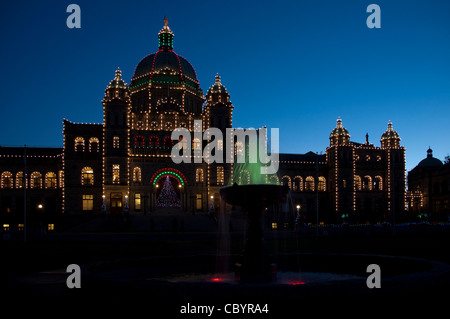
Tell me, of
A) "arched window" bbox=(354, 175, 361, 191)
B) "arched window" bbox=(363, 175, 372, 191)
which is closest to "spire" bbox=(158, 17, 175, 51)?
"arched window" bbox=(354, 175, 361, 191)

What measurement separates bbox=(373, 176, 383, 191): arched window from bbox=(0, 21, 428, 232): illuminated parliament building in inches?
6.1

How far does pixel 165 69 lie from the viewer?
242 ft

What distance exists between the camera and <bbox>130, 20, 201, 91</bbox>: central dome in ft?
242

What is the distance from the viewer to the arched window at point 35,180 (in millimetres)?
73188

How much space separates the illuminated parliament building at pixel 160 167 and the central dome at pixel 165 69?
6.5 inches

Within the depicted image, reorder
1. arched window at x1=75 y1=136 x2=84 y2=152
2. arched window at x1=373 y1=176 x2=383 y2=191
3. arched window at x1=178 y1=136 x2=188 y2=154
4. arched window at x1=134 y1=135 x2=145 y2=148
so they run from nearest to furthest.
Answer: arched window at x1=134 y1=135 x2=145 y2=148, arched window at x1=178 y1=136 x2=188 y2=154, arched window at x1=75 y1=136 x2=84 y2=152, arched window at x1=373 y1=176 x2=383 y2=191

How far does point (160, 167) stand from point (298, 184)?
24.2m

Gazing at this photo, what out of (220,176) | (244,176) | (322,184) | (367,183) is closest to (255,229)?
(220,176)

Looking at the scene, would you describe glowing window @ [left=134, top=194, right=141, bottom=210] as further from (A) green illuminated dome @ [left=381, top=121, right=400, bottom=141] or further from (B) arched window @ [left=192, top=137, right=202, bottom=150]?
(A) green illuminated dome @ [left=381, top=121, right=400, bottom=141]

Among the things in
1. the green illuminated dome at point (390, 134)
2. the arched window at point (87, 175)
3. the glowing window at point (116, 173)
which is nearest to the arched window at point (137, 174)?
the glowing window at point (116, 173)
